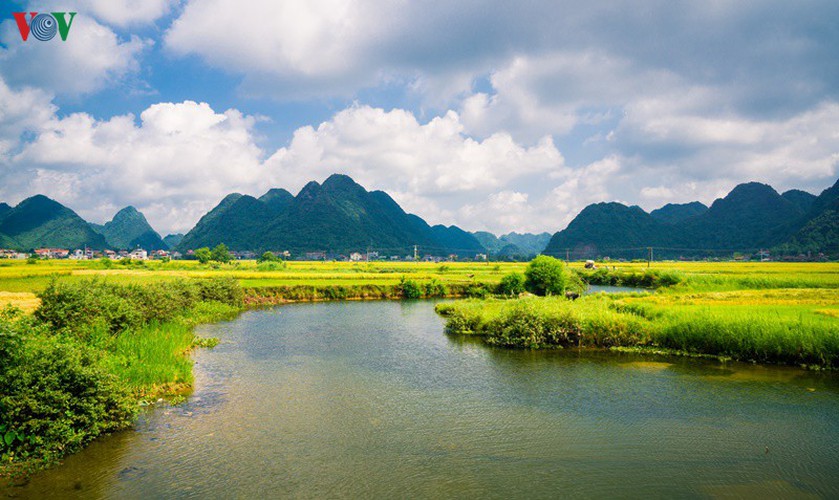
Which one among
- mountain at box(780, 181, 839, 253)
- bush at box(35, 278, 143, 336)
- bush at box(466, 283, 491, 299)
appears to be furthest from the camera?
mountain at box(780, 181, 839, 253)

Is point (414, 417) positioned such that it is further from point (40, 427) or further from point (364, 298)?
point (364, 298)

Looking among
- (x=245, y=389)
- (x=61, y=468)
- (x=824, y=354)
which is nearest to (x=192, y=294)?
(x=245, y=389)

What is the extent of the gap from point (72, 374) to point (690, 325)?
2589cm

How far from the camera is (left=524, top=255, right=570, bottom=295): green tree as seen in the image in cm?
4934

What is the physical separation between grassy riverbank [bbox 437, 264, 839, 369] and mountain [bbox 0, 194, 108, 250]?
18962 cm

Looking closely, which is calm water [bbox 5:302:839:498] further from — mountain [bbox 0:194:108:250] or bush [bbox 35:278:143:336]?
mountain [bbox 0:194:108:250]

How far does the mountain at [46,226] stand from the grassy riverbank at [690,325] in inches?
7466

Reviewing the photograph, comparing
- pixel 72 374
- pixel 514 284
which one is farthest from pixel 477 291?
pixel 72 374

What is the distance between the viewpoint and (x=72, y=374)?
12.1 m

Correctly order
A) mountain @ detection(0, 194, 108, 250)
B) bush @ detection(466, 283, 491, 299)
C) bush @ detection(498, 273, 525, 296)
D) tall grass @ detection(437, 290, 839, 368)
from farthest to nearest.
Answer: mountain @ detection(0, 194, 108, 250) → bush @ detection(466, 283, 491, 299) → bush @ detection(498, 273, 525, 296) → tall grass @ detection(437, 290, 839, 368)

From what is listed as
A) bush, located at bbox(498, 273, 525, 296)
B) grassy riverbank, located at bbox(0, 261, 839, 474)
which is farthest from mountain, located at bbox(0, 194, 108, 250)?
bush, located at bbox(498, 273, 525, 296)

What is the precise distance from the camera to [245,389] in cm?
1772

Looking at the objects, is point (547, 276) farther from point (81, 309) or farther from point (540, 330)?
point (81, 309)

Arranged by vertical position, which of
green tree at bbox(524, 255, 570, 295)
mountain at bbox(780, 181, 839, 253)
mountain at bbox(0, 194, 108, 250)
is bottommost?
green tree at bbox(524, 255, 570, 295)
